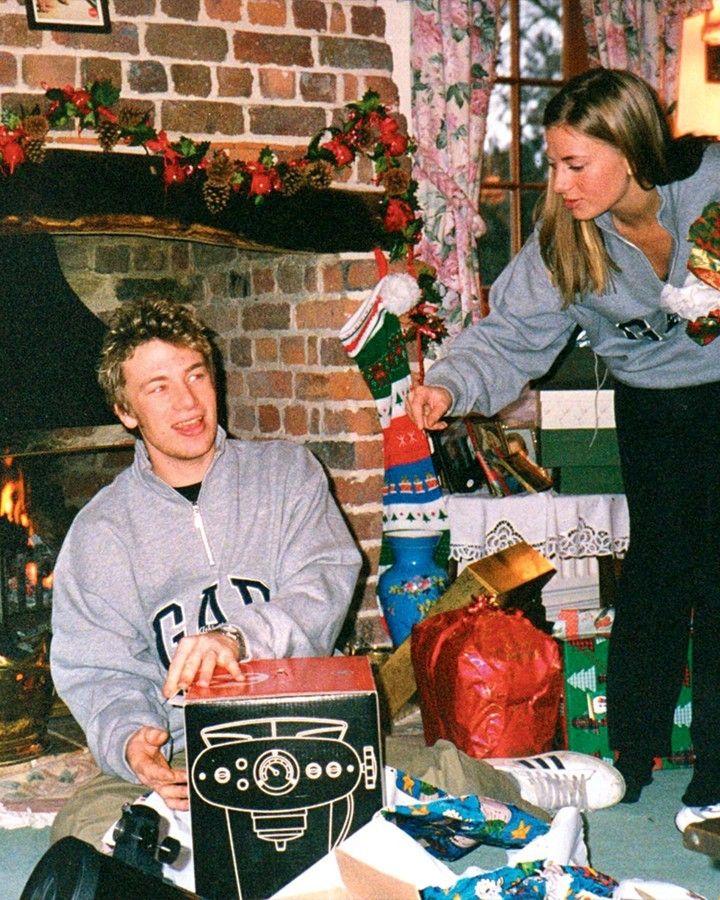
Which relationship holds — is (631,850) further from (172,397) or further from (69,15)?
(69,15)

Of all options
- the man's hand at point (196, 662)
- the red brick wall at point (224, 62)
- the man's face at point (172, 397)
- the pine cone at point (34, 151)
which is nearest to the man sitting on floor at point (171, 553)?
the man's face at point (172, 397)

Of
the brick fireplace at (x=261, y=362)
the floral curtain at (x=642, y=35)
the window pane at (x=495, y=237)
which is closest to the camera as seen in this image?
the brick fireplace at (x=261, y=362)

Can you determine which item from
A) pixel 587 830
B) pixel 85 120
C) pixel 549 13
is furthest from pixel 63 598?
pixel 549 13

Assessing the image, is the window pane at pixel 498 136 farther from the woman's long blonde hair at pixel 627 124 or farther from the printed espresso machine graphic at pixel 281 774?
the printed espresso machine graphic at pixel 281 774

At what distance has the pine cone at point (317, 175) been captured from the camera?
116 inches

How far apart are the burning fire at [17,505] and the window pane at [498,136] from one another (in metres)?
1.69

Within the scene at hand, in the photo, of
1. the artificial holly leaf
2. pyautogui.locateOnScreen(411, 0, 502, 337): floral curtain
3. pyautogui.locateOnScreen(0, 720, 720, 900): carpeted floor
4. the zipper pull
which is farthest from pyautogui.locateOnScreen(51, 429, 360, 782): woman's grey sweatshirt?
pyautogui.locateOnScreen(411, 0, 502, 337): floral curtain

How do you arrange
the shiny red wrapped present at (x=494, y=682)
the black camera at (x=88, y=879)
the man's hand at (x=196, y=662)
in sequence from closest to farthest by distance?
the black camera at (x=88, y=879), the man's hand at (x=196, y=662), the shiny red wrapped present at (x=494, y=682)

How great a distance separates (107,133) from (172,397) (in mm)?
1055

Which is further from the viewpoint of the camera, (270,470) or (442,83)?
(442,83)

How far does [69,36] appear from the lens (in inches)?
108

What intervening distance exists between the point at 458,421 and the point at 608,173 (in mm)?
1228

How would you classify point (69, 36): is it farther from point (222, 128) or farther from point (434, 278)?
point (434, 278)

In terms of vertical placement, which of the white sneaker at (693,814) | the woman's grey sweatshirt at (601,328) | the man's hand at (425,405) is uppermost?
the woman's grey sweatshirt at (601,328)
